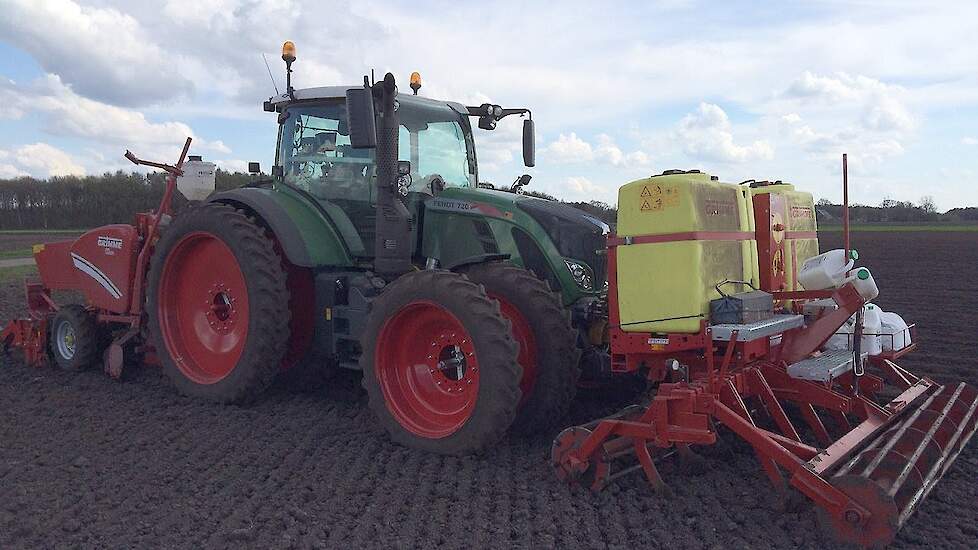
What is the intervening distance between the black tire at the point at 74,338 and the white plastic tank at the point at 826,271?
5867 millimetres

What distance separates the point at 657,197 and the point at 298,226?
2713 mm

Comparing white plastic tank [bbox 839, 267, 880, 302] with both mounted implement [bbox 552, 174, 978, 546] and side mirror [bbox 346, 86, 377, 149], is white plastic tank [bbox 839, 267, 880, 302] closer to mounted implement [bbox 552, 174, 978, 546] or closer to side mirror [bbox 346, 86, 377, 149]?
mounted implement [bbox 552, 174, 978, 546]

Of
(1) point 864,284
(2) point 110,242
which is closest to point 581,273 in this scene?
(1) point 864,284

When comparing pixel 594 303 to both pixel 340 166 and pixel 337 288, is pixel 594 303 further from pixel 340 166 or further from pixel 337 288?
pixel 340 166

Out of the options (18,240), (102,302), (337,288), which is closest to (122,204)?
Answer: (18,240)

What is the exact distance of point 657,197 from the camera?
412 cm

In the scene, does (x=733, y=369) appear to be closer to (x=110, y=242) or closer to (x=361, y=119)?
(x=361, y=119)

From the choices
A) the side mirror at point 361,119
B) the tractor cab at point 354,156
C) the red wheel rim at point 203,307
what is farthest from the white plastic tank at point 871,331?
the red wheel rim at point 203,307

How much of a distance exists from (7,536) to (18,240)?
101 ft

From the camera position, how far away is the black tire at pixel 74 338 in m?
6.83

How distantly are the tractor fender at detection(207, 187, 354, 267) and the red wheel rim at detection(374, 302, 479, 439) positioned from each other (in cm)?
105

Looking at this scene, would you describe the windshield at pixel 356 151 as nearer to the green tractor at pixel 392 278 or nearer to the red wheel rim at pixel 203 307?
the green tractor at pixel 392 278

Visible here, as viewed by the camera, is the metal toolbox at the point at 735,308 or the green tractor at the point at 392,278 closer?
the metal toolbox at the point at 735,308

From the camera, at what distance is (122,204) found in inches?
1416
